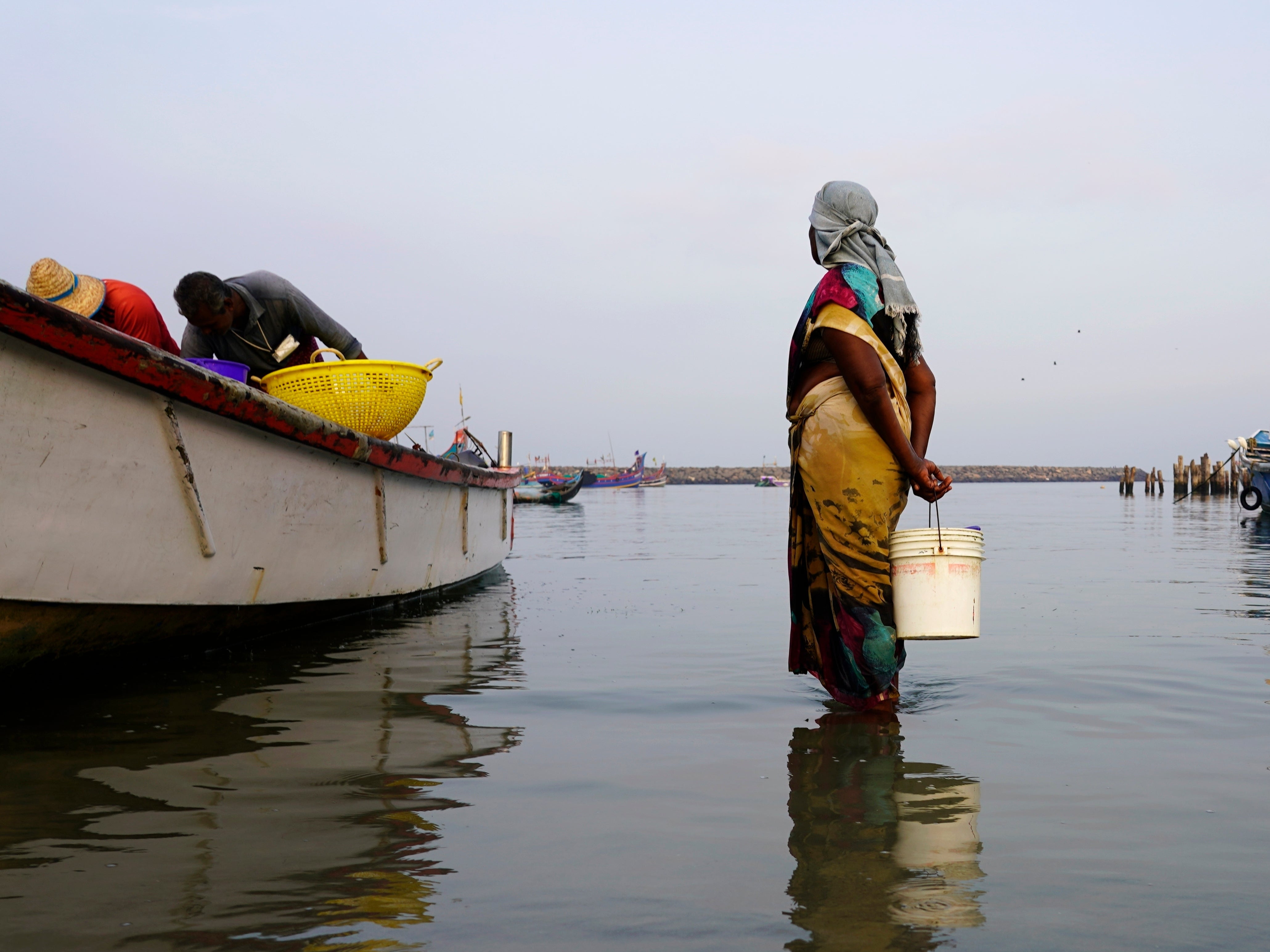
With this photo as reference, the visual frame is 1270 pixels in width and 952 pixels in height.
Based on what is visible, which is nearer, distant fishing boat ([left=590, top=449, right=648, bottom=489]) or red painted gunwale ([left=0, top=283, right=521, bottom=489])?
red painted gunwale ([left=0, top=283, right=521, bottom=489])

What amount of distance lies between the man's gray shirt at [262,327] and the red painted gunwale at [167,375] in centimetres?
70

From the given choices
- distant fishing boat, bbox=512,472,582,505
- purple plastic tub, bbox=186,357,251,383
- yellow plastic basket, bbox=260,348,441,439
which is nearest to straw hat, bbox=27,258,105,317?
purple plastic tub, bbox=186,357,251,383

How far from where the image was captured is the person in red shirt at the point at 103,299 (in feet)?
14.8

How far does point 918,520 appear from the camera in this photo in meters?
20.5

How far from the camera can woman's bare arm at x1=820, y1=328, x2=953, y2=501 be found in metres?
3.26

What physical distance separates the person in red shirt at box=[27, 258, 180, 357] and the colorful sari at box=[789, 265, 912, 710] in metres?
3.03

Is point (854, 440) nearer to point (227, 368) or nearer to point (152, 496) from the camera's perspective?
point (152, 496)

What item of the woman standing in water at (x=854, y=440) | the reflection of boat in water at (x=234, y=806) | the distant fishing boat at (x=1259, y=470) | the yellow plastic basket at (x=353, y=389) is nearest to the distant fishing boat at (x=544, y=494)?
the distant fishing boat at (x=1259, y=470)

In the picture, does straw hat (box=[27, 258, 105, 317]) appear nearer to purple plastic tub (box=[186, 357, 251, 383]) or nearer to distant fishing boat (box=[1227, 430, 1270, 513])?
purple plastic tub (box=[186, 357, 251, 383])

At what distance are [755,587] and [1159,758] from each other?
5581mm

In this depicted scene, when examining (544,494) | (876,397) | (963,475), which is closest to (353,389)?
(876,397)

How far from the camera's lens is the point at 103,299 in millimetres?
4641

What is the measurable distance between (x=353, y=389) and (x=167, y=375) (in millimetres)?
1592

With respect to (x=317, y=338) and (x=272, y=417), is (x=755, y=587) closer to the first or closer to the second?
(x=317, y=338)
